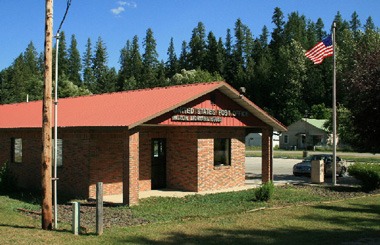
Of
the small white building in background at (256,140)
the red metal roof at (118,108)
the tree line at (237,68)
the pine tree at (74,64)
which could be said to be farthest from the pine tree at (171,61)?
the red metal roof at (118,108)

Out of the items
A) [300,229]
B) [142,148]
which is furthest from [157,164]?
[300,229]

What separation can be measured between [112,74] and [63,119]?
10253 cm

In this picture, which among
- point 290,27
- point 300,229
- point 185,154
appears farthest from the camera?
point 290,27

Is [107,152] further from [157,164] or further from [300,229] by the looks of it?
[300,229]

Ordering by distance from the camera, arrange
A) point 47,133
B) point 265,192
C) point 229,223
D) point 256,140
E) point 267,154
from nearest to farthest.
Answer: point 47,133 < point 229,223 < point 265,192 < point 267,154 < point 256,140

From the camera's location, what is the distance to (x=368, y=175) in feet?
64.8

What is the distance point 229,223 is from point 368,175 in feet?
32.5

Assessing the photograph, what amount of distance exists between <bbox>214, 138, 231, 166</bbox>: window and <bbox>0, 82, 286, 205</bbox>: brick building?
0.15 ft

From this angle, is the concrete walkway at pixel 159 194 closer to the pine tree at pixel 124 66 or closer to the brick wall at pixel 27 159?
the brick wall at pixel 27 159

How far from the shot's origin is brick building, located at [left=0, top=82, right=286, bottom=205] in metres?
16.6

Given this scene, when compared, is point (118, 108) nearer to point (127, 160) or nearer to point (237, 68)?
point (127, 160)

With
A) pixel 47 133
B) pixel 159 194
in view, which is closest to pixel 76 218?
pixel 47 133

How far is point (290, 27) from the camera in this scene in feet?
380

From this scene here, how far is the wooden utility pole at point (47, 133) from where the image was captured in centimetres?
1146
